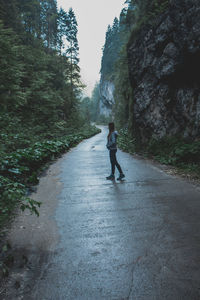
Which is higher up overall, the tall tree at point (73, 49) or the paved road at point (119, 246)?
the tall tree at point (73, 49)

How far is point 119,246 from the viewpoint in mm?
2963

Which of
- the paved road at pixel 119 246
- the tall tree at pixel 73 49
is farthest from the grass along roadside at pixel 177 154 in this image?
the tall tree at pixel 73 49

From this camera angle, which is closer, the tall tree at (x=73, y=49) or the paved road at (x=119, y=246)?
the paved road at (x=119, y=246)

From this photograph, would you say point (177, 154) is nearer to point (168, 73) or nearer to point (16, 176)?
point (168, 73)

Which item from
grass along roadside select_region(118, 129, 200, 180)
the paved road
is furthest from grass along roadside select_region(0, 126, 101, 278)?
grass along roadside select_region(118, 129, 200, 180)

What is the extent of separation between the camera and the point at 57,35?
30328 millimetres

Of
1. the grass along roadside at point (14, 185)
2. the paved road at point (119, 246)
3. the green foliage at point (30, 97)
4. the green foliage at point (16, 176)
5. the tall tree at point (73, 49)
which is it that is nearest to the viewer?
the paved road at point (119, 246)

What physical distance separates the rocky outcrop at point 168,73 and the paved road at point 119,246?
14.9 ft

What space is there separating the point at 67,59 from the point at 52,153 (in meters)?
24.5

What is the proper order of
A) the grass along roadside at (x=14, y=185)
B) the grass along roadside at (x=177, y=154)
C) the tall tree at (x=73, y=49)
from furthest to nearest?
the tall tree at (x=73, y=49)
the grass along roadside at (x=177, y=154)
the grass along roadside at (x=14, y=185)

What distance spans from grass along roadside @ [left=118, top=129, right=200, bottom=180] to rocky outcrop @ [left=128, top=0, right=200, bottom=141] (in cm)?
47

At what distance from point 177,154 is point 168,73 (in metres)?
4.00

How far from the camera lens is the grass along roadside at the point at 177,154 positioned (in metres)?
7.15

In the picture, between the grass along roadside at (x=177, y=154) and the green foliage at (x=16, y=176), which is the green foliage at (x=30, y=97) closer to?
the green foliage at (x=16, y=176)
